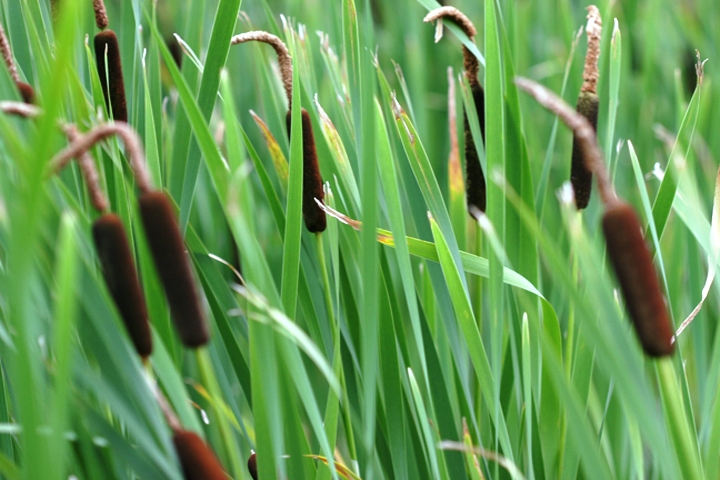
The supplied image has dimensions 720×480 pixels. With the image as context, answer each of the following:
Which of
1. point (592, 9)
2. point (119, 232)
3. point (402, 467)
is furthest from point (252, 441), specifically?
point (592, 9)

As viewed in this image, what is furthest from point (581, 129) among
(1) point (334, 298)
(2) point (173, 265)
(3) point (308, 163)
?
(1) point (334, 298)

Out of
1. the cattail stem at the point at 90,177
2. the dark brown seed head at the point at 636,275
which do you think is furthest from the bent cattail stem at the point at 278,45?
the dark brown seed head at the point at 636,275

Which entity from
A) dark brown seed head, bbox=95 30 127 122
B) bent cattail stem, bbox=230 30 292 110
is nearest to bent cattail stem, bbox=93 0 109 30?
dark brown seed head, bbox=95 30 127 122

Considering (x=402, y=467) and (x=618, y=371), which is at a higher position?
(x=618, y=371)

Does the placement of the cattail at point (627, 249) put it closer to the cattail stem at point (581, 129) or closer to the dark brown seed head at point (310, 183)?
the cattail stem at point (581, 129)

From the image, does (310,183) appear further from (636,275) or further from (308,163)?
(636,275)

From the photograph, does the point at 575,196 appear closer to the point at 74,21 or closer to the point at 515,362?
the point at 515,362

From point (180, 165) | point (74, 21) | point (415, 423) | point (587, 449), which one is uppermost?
point (74, 21)

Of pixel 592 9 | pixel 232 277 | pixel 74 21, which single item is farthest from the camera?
pixel 232 277
